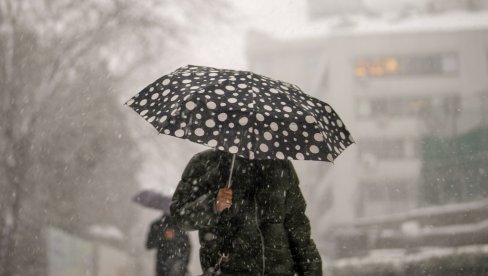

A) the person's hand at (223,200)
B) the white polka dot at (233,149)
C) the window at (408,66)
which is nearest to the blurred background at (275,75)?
the window at (408,66)

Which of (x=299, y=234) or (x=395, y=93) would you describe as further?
(x=395, y=93)

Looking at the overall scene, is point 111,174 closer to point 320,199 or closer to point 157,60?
point 157,60

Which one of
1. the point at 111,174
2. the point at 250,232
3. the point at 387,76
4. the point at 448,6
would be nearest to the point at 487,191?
the point at 387,76

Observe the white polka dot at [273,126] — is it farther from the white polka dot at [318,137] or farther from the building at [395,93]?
the building at [395,93]

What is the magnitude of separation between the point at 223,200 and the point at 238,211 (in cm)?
12

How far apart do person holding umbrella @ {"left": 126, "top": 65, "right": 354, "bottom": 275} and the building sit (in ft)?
123

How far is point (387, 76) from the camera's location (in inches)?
1592

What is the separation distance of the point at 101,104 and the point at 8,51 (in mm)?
4149

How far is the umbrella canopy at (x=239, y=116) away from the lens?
91.5 inches

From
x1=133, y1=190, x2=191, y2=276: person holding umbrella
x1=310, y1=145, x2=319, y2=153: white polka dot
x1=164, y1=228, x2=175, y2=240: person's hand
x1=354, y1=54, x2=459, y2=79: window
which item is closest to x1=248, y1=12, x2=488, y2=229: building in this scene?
x1=354, y1=54, x2=459, y2=79: window

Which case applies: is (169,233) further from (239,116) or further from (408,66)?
(408,66)

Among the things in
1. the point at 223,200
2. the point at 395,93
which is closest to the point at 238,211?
the point at 223,200

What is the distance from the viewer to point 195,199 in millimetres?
2447

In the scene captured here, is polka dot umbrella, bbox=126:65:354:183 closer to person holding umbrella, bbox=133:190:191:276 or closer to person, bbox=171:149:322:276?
person, bbox=171:149:322:276
